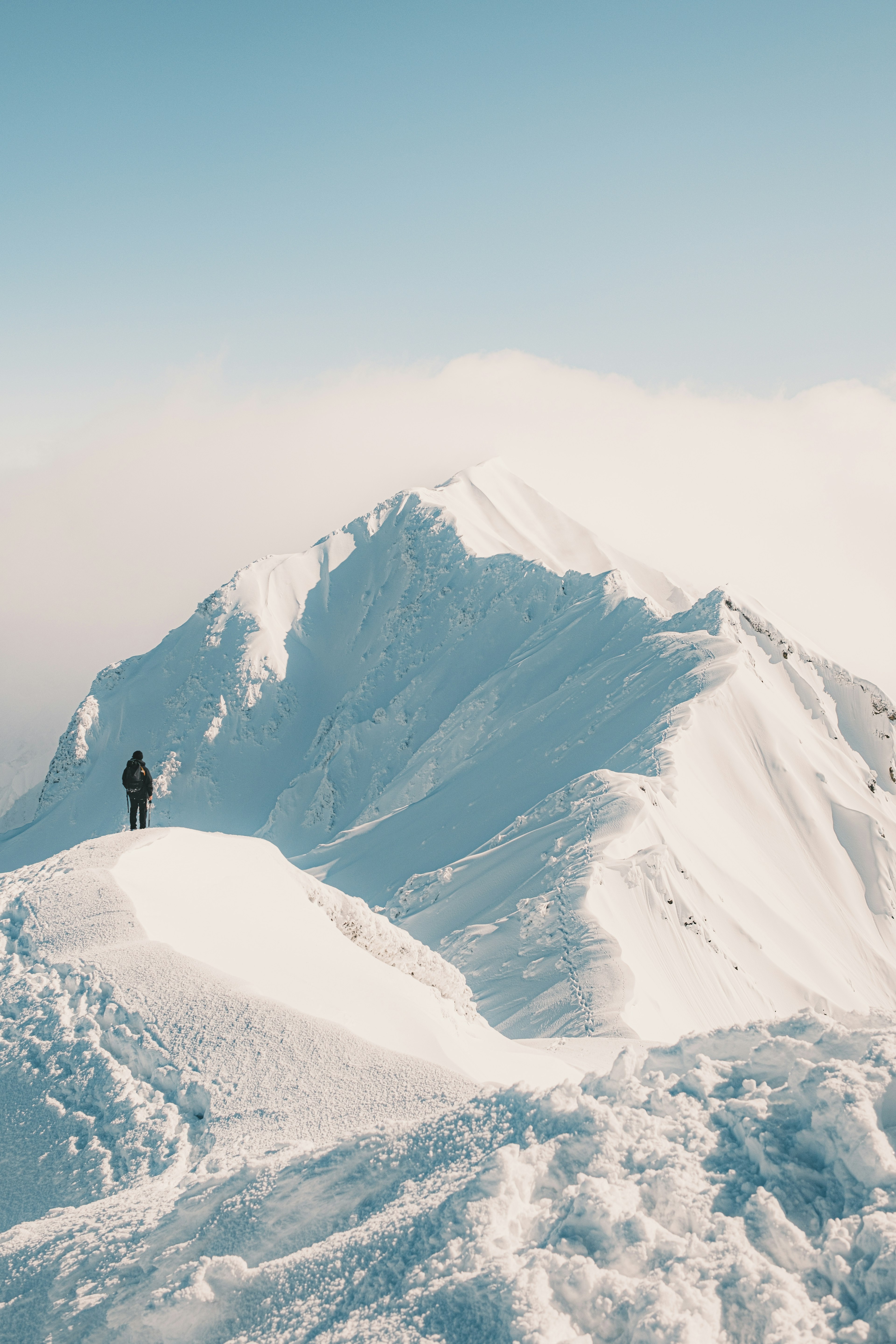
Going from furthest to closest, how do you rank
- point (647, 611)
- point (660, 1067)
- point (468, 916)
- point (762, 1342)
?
point (647, 611), point (468, 916), point (660, 1067), point (762, 1342)

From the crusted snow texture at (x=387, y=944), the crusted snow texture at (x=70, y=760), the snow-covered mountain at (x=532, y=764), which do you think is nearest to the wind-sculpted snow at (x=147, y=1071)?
the crusted snow texture at (x=387, y=944)

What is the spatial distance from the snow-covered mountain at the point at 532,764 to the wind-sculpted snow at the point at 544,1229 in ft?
31.1

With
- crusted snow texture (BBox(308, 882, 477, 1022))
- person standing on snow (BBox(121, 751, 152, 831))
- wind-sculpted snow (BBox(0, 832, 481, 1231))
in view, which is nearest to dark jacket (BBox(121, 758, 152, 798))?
person standing on snow (BBox(121, 751, 152, 831))

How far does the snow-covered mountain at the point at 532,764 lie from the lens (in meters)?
18.6

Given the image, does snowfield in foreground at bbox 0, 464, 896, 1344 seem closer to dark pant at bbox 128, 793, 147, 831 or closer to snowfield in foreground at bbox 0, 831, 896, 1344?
snowfield in foreground at bbox 0, 831, 896, 1344

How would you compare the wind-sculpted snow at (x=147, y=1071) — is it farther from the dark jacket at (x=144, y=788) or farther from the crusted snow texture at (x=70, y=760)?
the crusted snow texture at (x=70, y=760)

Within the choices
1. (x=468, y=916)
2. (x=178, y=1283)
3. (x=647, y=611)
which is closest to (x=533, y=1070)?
(x=178, y=1283)

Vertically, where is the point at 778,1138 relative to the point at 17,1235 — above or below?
below

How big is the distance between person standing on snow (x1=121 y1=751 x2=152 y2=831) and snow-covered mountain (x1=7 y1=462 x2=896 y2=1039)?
24.6ft

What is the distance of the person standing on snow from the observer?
1260cm

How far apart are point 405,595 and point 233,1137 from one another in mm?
46601

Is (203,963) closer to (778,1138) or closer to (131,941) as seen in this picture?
(131,941)

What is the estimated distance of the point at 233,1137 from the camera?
6164 millimetres

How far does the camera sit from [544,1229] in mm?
4477
